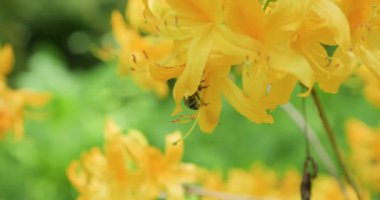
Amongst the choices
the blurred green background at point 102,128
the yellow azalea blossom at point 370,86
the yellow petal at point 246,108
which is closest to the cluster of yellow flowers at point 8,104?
the blurred green background at point 102,128

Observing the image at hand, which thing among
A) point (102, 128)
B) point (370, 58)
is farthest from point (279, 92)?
point (102, 128)

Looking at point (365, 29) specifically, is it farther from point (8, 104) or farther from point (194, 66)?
point (8, 104)

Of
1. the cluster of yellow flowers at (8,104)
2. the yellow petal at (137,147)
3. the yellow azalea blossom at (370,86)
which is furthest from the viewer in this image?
the cluster of yellow flowers at (8,104)

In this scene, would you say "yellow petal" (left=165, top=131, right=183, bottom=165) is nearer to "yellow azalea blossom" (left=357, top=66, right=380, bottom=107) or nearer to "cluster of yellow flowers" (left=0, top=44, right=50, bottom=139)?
"yellow azalea blossom" (left=357, top=66, right=380, bottom=107)

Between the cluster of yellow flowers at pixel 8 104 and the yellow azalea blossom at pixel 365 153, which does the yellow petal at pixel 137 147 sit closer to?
the cluster of yellow flowers at pixel 8 104

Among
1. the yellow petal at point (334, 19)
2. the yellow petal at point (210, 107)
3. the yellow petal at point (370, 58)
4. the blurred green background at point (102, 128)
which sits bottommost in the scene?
the blurred green background at point (102, 128)

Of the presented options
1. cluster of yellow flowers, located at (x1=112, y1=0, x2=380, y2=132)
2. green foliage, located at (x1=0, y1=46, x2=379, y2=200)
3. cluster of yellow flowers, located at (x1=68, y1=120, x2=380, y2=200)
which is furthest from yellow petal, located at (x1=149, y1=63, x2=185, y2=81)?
green foliage, located at (x1=0, y1=46, x2=379, y2=200)

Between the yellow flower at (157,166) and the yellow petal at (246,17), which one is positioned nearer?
the yellow petal at (246,17)

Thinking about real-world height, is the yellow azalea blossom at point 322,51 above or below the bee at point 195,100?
above
